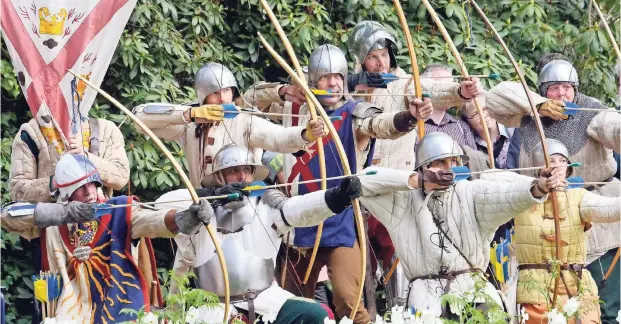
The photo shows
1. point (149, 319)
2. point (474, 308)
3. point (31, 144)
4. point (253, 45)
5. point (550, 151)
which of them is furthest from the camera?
point (253, 45)

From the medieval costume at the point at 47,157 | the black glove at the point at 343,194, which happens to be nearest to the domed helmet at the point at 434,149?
the black glove at the point at 343,194

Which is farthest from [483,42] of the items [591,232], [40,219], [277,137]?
[40,219]

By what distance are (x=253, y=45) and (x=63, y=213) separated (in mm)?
3843

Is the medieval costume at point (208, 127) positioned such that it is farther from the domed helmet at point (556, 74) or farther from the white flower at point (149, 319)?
the white flower at point (149, 319)

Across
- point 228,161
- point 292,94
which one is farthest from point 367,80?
point 228,161

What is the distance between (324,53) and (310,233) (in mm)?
1091

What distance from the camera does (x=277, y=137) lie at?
446 inches

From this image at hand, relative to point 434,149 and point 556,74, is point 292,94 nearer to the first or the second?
point 556,74

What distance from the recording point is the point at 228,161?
35.9 feet

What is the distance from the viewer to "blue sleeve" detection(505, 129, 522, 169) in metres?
12.3

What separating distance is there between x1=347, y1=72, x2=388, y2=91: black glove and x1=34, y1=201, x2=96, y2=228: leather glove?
2.08 metres

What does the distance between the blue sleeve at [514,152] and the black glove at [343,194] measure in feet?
6.99

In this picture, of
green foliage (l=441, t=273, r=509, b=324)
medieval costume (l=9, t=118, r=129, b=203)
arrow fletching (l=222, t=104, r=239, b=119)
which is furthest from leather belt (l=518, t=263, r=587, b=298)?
medieval costume (l=9, t=118, r=129, b=203)

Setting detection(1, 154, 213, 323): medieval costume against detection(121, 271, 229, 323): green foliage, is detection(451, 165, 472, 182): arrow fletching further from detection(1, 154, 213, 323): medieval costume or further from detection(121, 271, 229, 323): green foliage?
detection(121, 271, 229, 323): green foliage
